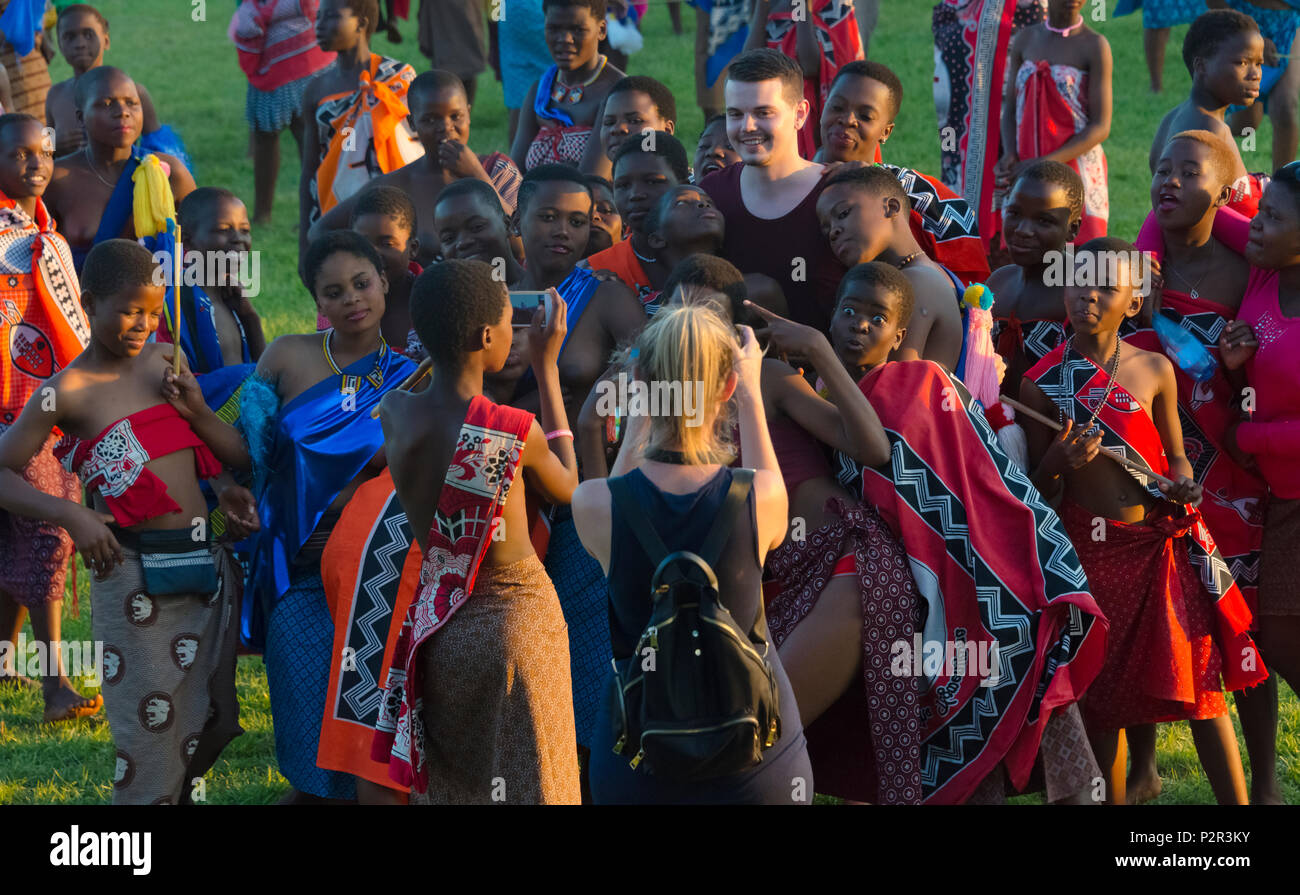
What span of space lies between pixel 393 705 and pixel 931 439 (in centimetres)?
162

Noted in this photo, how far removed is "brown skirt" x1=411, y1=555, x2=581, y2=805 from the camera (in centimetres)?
377

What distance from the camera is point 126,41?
60.9 feet

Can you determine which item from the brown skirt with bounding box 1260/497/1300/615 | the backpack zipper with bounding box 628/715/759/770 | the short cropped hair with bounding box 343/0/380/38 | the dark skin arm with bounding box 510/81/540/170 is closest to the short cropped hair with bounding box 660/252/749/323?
the backpack zipper with bounding box 628/715/759/770

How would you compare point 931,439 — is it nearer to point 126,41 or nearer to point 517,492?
point 517,492

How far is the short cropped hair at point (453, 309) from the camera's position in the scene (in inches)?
148

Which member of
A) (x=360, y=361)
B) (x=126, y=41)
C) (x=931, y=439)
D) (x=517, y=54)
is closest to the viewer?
(x=931, y=439)

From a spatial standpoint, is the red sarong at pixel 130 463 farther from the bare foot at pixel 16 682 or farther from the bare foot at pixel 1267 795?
the bare foot at pixel 1267 795

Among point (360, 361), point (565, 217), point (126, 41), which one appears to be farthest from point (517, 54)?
point (126, 41)

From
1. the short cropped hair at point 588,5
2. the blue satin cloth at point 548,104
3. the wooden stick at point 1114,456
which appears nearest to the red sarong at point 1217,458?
the wooden stick at point 1114,456

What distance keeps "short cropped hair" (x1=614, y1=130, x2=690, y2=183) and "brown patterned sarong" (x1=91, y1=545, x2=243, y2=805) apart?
83.4 inches

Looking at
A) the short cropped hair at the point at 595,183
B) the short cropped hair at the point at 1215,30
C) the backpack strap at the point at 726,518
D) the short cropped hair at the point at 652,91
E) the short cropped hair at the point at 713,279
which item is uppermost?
the short cropped hair at the point at 1215,30

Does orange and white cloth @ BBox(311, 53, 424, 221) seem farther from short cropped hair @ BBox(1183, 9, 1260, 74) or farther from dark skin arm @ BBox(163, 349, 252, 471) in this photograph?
short cropped hair @ BBox(1183, 9, 1260, 74)

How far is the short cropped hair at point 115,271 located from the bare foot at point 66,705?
1.80 meters

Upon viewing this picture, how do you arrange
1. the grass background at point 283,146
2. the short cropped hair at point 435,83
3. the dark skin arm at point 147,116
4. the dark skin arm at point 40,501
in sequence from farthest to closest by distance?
the dark skin arm at point 147,116 → the short cropped hair at point 435,83 → the grass background at point 283,146 → the dark skin arm at point 40,501
